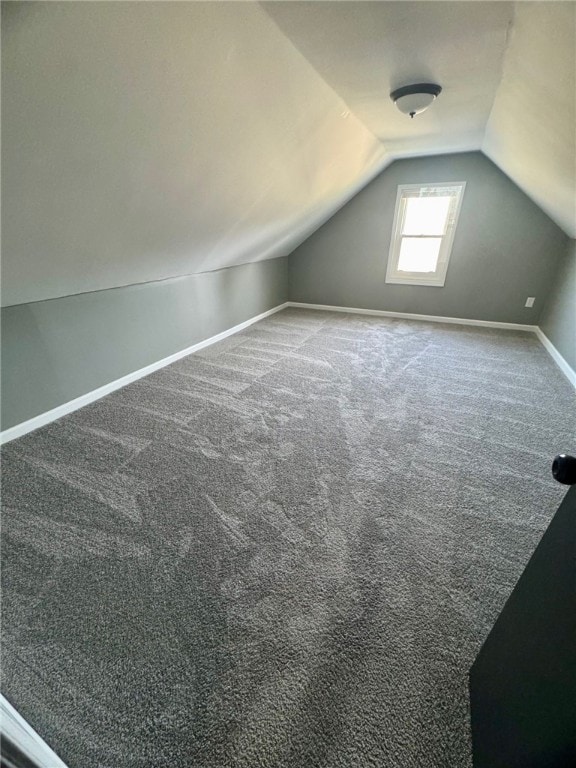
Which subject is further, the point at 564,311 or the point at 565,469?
the point at 564,311

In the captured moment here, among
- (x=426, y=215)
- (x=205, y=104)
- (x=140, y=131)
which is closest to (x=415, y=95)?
(x=205, y=104)

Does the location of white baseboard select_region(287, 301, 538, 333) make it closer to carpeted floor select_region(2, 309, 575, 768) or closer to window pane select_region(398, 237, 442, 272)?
window pane select_region(398, 237, 442, 272)

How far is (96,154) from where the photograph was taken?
4.12ft

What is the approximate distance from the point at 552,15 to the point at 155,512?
2.35 m

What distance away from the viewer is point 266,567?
1.25 metres

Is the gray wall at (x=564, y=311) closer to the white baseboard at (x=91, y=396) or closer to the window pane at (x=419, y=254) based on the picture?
the window pane at (x=419, y=254)

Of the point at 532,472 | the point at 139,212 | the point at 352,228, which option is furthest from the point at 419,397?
the point at 352,228

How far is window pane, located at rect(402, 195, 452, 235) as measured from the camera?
3.91 meters

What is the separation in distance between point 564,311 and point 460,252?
1.35m

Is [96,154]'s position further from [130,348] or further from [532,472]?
[532,472]

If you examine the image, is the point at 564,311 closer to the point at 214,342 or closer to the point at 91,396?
the point at 214,342

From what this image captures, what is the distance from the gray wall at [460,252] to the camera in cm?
361

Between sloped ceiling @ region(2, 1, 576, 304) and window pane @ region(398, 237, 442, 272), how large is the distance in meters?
1.65

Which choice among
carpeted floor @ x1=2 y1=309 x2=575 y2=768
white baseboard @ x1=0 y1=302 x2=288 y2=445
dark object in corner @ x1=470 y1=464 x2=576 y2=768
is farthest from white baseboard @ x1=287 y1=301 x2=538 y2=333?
dark object in corner @ x1=470 y1=464 x2=576 y2=768
